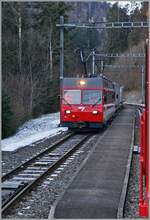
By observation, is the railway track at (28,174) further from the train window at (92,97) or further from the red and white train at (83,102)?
the train window at (92,97)

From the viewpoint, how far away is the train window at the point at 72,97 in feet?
85.6

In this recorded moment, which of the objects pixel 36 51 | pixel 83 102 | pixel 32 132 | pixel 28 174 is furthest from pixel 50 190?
pixel 36 51

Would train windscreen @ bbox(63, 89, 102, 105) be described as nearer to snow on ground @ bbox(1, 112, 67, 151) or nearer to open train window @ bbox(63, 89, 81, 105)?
open train window @ bbox(63, 89, 81, 105)

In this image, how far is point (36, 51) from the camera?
47844 millimetres

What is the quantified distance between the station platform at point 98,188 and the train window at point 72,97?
25.5ft

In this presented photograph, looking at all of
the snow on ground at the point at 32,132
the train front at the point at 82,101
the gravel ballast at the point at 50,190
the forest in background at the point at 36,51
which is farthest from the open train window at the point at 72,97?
the gravel ballast at the point at 50,190

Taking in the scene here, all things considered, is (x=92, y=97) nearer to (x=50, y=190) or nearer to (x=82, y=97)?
(x=82, y=97)

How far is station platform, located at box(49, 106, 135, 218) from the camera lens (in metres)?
9.15

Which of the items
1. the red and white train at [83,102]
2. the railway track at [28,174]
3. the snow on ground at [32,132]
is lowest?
the snow on ground at [32,132]

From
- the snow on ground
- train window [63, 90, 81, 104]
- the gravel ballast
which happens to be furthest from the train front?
the gravel ballast

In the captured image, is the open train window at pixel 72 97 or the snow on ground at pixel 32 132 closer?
the snow on ground at pixel 32 132

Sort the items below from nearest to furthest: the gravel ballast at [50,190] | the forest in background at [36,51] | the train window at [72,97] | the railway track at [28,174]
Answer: the gravel ballast at [50,190], the railway track at [28,174], the train window at [72,97], the forest in background at [36,51]

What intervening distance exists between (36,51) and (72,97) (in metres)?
22.4

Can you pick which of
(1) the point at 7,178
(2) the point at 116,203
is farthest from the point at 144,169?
(1) the point at 7,178
